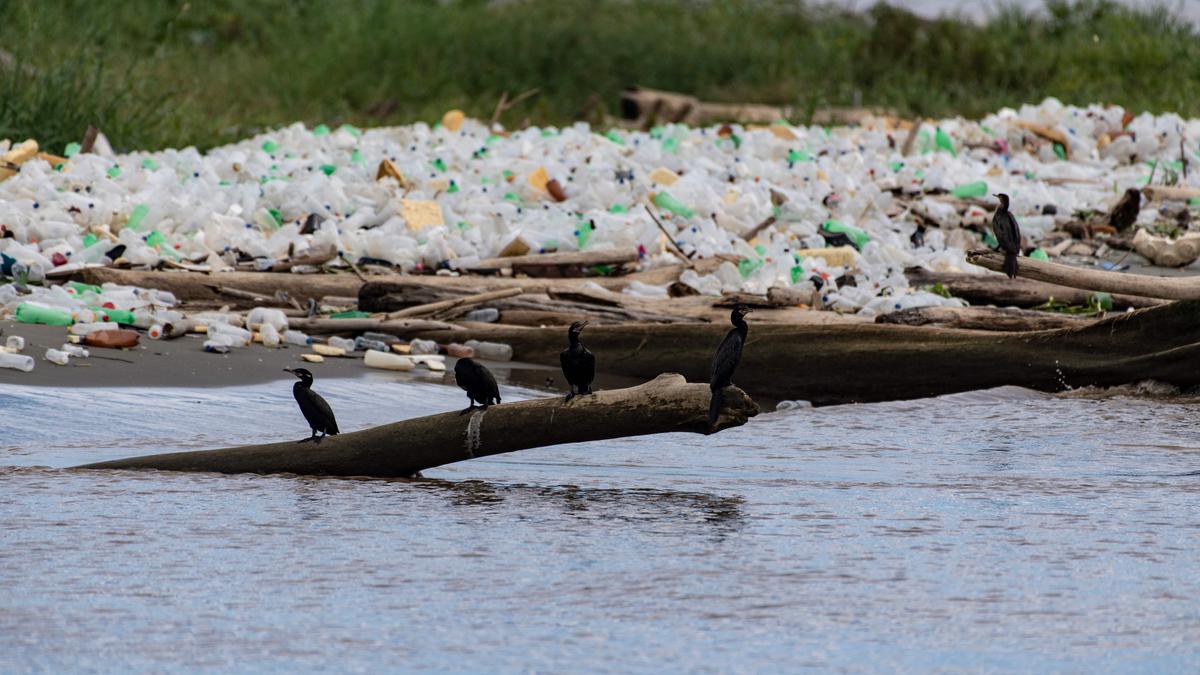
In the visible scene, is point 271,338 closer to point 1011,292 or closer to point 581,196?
point 581,196

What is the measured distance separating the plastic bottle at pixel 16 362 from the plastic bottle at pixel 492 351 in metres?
2.23

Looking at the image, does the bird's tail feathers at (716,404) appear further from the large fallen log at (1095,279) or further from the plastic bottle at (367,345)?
the plastic bottle at (367,345)

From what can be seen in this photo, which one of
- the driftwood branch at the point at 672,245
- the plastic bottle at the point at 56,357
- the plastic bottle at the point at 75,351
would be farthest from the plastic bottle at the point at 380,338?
the driftwood branch at the point at 672,245

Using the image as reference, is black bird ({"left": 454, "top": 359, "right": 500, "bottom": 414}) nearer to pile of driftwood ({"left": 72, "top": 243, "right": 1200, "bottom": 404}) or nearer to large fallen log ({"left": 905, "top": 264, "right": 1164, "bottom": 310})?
pile of driftwood ({"left": 72, "top": 243, "right": 1200, "bottom": 404})

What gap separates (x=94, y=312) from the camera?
797cm

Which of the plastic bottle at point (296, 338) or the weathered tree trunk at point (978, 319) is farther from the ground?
the weathered tree trunk at point (978, 319)

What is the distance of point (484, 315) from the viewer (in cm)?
880

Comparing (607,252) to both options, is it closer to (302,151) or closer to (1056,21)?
(302,151)

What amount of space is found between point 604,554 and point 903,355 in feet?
11.4

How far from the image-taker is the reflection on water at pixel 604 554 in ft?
12.9

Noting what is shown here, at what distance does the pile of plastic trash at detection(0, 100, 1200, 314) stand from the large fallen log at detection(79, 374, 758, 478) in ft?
12.4

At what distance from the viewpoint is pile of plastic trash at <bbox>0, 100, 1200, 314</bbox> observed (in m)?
9.74

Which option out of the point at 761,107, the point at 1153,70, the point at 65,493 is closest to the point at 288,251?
the point at 65,493

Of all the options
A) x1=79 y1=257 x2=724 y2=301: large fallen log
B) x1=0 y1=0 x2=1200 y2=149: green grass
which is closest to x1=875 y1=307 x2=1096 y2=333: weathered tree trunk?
x1=79 y1=257 x2=724 y2=301: large fallen log
